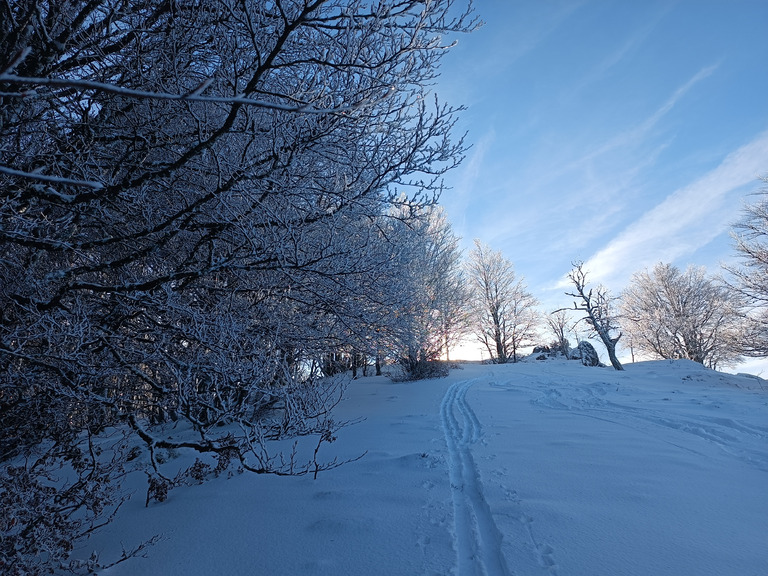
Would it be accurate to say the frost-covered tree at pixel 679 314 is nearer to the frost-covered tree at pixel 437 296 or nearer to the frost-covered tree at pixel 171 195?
the frost-covered tree at pixel 437 296

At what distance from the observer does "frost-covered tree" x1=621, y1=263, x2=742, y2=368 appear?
20562 mm

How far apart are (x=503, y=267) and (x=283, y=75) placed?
68.3 feet

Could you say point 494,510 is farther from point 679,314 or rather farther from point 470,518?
point 679,314

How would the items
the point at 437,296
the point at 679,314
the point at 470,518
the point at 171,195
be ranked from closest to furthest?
the point at 470,518 → the point at 171,195 → the point at 437,296 → the point at 679,314

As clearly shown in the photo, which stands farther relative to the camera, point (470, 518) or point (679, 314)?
point (679, 314)

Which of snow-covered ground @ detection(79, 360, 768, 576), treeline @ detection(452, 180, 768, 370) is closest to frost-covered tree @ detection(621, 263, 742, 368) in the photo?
treeline @ detection(452, 180, 768, 370)

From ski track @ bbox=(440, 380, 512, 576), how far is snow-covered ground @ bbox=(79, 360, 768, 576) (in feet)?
0.03

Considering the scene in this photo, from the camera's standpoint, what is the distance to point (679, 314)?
21.5 metres

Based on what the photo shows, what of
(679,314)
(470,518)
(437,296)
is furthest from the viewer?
(679,314)

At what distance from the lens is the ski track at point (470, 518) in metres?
2.07

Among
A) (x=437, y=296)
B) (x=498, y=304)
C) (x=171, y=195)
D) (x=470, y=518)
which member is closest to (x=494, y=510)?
(x=470, y=518)

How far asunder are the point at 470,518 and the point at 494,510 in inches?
7.4

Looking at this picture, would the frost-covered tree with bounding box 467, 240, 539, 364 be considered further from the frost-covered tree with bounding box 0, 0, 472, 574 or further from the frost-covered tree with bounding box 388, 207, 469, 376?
the frost-covered tree with bounding box 0, 0, 472, 574

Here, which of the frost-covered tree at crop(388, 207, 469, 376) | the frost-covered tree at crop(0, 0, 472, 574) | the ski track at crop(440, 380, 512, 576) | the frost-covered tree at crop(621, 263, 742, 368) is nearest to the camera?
the ski track at crop(440, 380, 512, 576)
